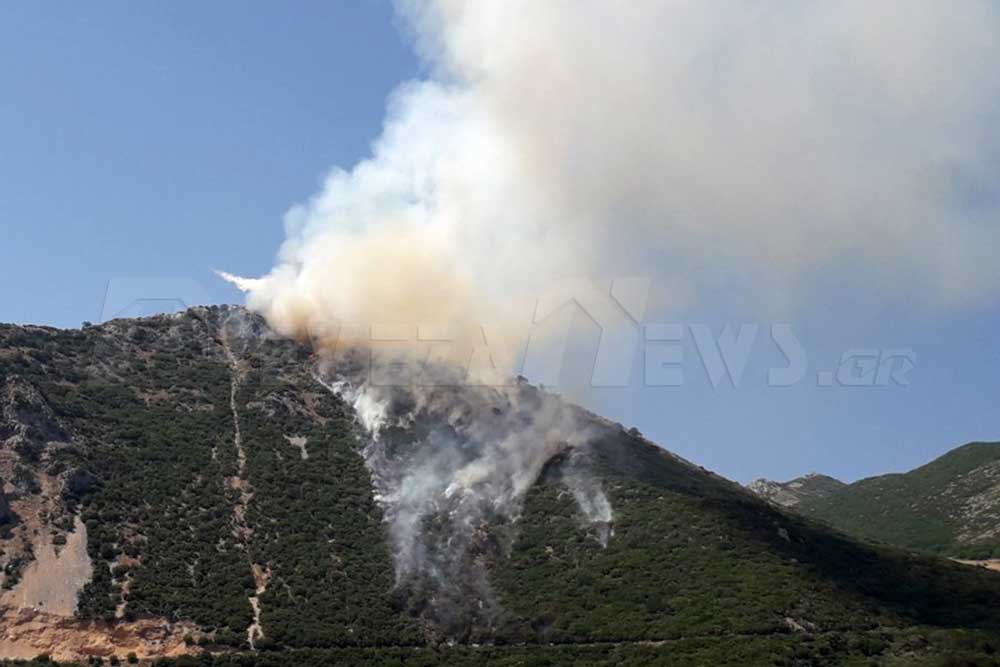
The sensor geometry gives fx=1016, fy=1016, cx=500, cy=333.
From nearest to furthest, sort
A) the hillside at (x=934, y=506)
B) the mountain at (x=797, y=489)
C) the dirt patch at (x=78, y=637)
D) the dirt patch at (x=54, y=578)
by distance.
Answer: the dirt patch at (x=78, y=637) < the dirt patch at (x=54, y=578) < the hillside at (x=934, y=506) < the mountain at (x=797, y=489)

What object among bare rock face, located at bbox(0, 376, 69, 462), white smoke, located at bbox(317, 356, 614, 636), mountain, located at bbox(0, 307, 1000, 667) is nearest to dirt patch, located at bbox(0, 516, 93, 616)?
mountain, located at bbox(0, 307, 1000, 667)

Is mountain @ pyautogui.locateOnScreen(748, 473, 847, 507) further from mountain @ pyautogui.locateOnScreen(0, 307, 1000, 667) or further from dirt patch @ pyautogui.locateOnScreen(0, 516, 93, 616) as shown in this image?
dirt patch @ pyautogui.locateOnScreen(0, 516, 93, 616)

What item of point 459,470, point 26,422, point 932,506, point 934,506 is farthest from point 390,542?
point 932,506

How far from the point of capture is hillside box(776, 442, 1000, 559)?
127 m

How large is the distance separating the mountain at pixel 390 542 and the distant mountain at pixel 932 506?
36920 mm

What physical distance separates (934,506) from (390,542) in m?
89.4

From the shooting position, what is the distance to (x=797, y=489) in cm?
19125

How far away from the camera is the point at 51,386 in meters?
98.3

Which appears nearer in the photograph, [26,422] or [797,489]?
[26,422]

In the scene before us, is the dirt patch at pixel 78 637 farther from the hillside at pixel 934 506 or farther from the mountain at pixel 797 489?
the mountain at pixel 797 489

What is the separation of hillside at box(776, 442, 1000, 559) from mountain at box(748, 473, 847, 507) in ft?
16.8

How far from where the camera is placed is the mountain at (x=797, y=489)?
7096 inches

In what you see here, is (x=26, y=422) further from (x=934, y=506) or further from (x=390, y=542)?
(x=934, y=506)

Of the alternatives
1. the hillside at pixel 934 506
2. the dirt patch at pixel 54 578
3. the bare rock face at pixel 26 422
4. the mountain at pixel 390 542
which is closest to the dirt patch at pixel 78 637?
the mountain at pixel 390 542
